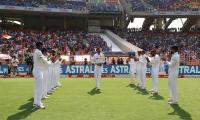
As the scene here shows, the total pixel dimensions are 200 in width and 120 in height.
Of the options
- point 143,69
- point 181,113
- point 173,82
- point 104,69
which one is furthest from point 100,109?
point 104,69

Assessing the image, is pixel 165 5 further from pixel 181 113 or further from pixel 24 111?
pixel 24 111

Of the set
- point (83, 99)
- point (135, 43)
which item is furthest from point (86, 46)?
point (83, 99)

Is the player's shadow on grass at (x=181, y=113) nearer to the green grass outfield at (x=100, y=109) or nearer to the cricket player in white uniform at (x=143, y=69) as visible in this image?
the green grass outfield at (x=100, y=109)

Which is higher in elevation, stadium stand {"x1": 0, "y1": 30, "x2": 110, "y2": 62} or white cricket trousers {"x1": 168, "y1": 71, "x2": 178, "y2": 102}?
stadium stand {"x1": 0, "y1": 30, "x2": 110, "y2": 62}

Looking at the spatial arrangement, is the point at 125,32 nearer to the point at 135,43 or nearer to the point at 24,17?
the point at 135,43

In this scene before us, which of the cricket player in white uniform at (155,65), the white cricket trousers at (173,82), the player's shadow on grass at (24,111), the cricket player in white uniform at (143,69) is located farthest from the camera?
the cricket player in white uniform at (143,69)

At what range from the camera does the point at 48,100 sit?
15.6 m

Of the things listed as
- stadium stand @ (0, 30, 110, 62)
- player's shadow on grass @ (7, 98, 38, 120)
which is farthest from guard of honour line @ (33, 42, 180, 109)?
stadium stand @ (0, 30, 110, 62)

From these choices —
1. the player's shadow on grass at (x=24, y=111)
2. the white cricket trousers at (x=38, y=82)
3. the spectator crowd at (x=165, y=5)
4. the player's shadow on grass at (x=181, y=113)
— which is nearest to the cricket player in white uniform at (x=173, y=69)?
the player's shadow on grass at (x=181, y=113)

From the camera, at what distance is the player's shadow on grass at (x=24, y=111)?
11406mm

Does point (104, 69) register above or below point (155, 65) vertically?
below

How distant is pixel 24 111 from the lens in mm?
12578

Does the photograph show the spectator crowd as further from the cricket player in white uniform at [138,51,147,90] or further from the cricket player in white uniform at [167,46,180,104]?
the cricket player in white uniform at [167,46,180,104]

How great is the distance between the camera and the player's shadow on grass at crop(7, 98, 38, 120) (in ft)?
37.4
